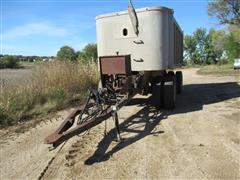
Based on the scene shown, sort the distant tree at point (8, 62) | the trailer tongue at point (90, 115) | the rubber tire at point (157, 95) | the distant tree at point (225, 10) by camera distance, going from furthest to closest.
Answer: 1. the distant tree at point (8, 62)
2. the distant tree at point (225, 10)
3. the rubber tire at point (157, 95)
4. the trailer tongue at point (90, 115)

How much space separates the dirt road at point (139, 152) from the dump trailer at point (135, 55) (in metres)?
0.84

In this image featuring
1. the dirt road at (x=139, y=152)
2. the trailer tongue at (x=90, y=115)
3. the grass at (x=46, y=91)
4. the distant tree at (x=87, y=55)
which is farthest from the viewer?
the distant tree at (x=87, y=55)

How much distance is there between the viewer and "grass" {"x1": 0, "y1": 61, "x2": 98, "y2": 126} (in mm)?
7375

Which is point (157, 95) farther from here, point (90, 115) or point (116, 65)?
point (90, 115)

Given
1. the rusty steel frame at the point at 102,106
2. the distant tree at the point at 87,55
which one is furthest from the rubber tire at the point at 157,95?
the distant tree at the point at 87,55

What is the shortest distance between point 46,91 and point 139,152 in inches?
212

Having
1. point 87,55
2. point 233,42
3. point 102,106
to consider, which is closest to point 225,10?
point 233,42

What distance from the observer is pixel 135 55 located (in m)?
7.40

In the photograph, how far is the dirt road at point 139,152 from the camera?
3.89 metres

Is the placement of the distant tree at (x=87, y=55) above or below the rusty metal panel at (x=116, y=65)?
above

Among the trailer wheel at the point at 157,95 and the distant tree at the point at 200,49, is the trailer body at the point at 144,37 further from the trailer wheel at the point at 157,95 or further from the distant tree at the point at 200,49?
the distant tree at the point at 200,49

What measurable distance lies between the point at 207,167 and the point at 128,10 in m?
4.78

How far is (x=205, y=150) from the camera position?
181 inches

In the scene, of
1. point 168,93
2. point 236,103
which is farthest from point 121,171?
point 236,103
